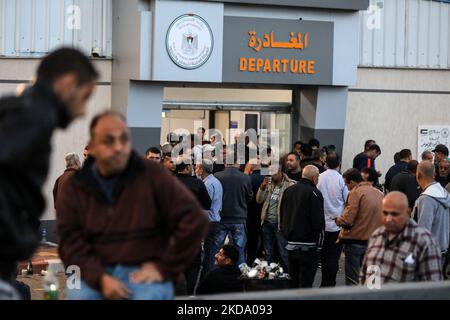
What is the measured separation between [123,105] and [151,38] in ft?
4.75

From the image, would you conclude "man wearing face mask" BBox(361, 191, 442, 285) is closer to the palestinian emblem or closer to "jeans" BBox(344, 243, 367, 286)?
"jeans" BBox(344, 243, 367, 286)

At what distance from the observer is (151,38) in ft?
57.2

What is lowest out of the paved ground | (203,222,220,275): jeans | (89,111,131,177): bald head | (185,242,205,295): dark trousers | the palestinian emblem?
the paved ground

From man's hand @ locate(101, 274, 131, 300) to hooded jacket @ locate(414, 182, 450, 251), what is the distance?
5983mm

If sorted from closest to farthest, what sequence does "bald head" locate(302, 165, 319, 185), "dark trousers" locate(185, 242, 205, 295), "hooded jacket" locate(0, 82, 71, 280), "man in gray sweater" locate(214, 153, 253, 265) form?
"hooded jacket" locate(0, 82, 71, 280) → "bald head" locate(302, 165, 319, 185) → "dark trousers" locate(185, 242, 205, 295) → "man in gray sweater" locate(214, 153, 253, 265)

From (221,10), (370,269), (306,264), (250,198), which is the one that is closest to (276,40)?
(221,10)

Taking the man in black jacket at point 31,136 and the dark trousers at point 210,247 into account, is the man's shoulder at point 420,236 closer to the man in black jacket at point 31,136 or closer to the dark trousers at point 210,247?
the man in black jacket at point 31,136

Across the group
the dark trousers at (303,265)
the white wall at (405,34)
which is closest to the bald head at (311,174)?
the dark trousers at (303,265)

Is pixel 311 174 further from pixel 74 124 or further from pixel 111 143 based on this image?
pixel 111 143

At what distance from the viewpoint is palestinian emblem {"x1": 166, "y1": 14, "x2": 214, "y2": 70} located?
17.5 metres

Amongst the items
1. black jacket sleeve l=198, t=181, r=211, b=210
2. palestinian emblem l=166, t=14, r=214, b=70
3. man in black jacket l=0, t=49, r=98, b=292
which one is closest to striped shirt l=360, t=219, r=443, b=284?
man in black jacket l=0, t=49, r=98, b=292

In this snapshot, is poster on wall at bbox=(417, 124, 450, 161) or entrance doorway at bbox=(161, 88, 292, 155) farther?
poster on wall at bbox=(417, 124, 450, 161)

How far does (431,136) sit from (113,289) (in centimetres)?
1750

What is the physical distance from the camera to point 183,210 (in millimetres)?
5016
